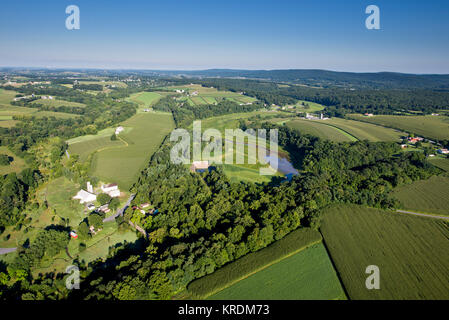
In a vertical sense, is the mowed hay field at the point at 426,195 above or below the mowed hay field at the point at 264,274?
above

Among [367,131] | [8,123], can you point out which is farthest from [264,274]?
[8,123]

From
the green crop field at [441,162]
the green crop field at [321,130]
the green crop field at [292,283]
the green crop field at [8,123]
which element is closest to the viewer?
the green crop field at [292,283]

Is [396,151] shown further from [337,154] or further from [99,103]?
[99,103]

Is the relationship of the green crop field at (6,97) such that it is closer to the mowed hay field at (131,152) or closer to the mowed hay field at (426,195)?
the mowed hay field at (131,152)

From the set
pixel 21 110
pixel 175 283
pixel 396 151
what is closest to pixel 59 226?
pixel 175 283

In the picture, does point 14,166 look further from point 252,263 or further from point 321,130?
point 321,130

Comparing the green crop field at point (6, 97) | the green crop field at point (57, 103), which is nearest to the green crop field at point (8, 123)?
the green crop field at point (57, 103)
